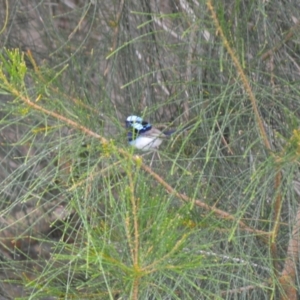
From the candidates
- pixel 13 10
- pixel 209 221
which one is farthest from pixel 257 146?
pixel 13 10

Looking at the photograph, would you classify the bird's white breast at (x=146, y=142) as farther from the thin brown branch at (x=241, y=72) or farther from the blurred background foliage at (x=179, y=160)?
the thin brown branch at (x=241, y=72)

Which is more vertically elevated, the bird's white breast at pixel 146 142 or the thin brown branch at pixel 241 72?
the thin brown branch at pixel 241 72

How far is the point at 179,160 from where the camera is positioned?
203cm

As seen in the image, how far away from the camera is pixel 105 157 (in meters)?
1.63

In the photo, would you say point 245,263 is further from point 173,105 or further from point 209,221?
point 173,105

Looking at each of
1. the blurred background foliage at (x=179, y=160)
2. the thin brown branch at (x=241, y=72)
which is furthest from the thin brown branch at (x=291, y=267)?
the thin brown branch at (x=241, y=72)

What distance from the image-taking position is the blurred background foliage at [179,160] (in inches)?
62.1

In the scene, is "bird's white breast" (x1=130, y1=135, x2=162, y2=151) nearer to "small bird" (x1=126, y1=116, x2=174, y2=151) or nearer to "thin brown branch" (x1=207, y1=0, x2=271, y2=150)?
"small bird" (x1=126, y1=116, x2=174, y2=151)

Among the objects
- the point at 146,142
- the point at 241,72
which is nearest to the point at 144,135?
the point at 146,142

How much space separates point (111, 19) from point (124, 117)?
297 mm

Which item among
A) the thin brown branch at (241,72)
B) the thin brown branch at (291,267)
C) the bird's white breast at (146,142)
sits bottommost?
the thin brown branch at (291,267)

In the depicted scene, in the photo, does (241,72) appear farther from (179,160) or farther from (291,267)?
(291,267)

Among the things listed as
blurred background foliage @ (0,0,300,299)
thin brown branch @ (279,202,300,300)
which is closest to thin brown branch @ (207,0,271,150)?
blurred background foliage @ (0,0,300,299)

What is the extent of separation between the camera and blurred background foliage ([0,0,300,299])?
1.58 m
